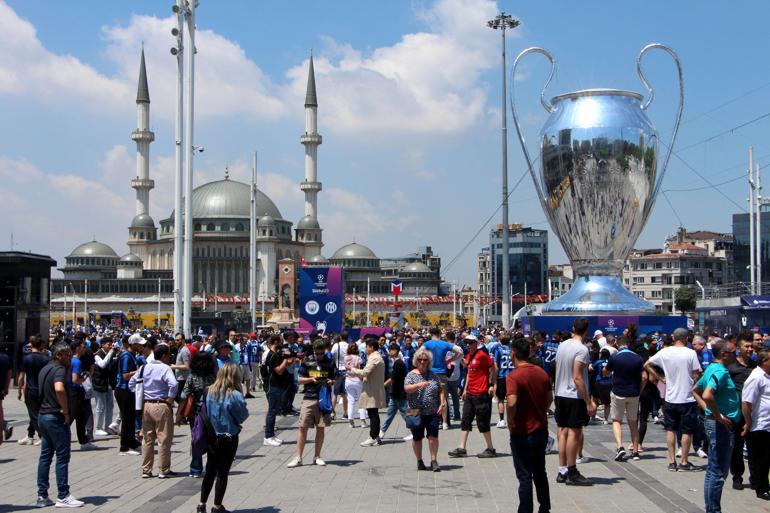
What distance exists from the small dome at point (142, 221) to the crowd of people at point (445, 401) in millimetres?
112385

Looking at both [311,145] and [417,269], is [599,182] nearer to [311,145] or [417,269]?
[311,145]

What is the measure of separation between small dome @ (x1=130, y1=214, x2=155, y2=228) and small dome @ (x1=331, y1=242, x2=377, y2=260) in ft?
87.7

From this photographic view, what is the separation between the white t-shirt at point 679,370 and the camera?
34.8ft

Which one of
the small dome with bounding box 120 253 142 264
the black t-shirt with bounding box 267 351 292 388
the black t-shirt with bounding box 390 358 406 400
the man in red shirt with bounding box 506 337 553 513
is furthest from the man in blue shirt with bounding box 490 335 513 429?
the small dome with bounding box 120 253 142 264

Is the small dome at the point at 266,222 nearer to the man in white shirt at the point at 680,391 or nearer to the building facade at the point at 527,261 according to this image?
the building facade at the point at 527,261

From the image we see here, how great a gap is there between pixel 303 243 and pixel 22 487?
114075 mm

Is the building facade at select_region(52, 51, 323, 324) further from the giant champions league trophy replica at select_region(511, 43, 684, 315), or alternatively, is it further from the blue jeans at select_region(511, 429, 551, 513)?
the blue jeans at select_region(511, 429, 551, 513)

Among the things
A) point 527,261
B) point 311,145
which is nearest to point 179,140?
point 311,145

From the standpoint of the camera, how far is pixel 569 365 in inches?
390

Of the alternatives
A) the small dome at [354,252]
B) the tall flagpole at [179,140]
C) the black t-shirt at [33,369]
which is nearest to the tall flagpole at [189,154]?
the tall flagpole at [179,140]

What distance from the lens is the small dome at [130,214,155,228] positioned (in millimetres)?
124387

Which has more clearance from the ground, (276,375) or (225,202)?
(225,202)

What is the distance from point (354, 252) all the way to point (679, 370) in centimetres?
12682

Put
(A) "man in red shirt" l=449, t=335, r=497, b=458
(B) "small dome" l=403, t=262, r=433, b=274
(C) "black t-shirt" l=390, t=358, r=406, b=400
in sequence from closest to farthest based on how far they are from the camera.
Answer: (A) "man in red shirt" l=449, t=335, r=497, b=458
(C) "black t-shirt" l=390, t=358, r=406, b=400
(B) "small dome" l=403, t=262, r=433, b=274
